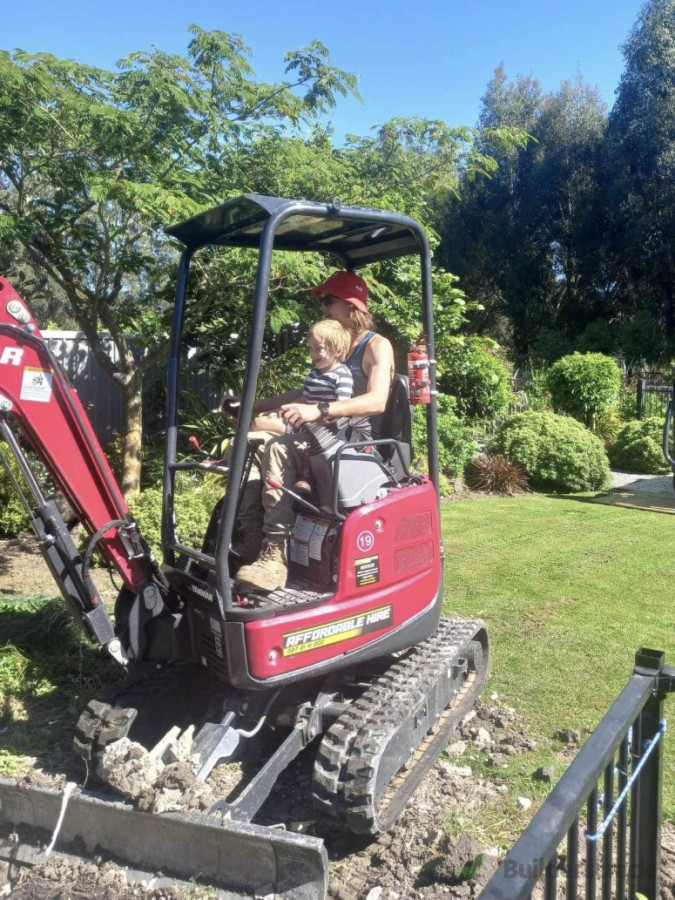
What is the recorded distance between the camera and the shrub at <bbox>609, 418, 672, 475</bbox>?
12398mm

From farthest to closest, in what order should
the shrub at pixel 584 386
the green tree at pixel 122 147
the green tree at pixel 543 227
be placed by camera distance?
the green tree at pixel 543 227
the shrub at pixel 584 386
the green tree at pixel 122 147

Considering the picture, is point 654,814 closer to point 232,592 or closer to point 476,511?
point 232,592

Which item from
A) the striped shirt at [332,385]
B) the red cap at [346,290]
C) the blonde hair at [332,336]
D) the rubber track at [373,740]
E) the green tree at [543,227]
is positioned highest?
the green tree at [543,227]

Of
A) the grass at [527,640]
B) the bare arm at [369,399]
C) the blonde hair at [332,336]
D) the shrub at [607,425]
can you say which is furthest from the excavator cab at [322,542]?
the shrub at [607,425]

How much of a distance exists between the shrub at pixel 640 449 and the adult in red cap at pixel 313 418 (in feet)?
31.2

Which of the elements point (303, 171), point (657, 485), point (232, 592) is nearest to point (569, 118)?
point (657, 485)

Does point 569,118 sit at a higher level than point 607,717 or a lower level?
higher

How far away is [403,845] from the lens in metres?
3.26

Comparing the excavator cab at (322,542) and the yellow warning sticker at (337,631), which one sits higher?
the excavator cab at (322,542)

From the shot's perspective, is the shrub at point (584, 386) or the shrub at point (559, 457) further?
the shrub at point (584, 386)

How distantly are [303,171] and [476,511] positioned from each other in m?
4.64

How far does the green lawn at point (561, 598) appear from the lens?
455cm

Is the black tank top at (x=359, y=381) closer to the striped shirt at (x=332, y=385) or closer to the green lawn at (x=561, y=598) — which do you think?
the striped shirt at (x=332, y=385)

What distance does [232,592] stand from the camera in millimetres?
3410
